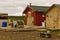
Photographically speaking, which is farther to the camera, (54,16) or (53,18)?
(53,18)

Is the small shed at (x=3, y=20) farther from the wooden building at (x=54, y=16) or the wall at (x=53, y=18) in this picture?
the wall at (x=53, y=18)

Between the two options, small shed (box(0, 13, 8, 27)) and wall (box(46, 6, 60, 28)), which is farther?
wall (box(46, 6, 60, 28))

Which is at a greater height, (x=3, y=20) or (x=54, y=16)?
(x=54, y=16)

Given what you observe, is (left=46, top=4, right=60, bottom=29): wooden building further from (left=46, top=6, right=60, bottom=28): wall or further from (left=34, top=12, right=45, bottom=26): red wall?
(left=34, top=12, right=45, bottom=26): red wall

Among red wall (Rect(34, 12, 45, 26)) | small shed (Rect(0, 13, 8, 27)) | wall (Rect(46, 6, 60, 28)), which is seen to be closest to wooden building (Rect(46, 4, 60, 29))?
wall (Rect(46, 6, 60, 28))

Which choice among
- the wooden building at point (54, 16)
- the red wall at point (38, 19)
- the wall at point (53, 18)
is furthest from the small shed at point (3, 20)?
the red wall at point (38, 19)

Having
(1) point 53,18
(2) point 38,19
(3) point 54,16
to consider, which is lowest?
(2) point 38,19

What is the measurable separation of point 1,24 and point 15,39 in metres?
9.43

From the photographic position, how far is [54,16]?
21609 mm

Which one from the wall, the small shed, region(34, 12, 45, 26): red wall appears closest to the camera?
the small shed

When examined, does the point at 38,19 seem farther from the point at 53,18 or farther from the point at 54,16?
the point at 54,16

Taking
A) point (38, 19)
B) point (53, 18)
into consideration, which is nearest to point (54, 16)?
point (53, 18)

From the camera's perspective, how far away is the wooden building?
806 inches

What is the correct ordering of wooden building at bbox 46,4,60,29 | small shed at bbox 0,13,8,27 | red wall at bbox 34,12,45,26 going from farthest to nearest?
1. red wall at bbox 34,12,45,26
2. wooden building at bbox 46,4,60,29
3. small shed at bbox 0,13,8,27
